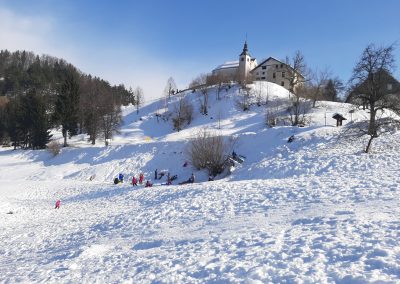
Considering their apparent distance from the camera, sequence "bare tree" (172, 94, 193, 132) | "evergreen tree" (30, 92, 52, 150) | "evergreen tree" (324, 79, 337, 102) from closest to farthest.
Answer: "evergreen tree" (30, 92, 52, 150) → "bare tree" (172, 94, 193, 132) → "evergreen tree" (324, 79, 337, 102)

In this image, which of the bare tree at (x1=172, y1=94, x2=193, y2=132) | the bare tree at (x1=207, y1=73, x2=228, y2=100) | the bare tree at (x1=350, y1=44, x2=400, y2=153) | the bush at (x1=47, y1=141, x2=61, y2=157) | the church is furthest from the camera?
the church

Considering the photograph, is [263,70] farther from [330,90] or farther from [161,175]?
[161,175]

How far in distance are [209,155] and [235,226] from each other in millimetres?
20411

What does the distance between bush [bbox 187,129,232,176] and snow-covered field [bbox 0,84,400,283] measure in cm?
167

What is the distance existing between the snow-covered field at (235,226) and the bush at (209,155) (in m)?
1.67

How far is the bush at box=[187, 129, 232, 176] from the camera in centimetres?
3269

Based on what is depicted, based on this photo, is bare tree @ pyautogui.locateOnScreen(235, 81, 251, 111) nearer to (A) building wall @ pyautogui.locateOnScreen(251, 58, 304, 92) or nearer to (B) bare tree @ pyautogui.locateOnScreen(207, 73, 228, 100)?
(B) bare tree @ pyautogui.locateOnScreen(207, 73, 228, 100)

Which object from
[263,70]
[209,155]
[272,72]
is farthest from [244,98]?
[209,155]

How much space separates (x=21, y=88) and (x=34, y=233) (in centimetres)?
10892

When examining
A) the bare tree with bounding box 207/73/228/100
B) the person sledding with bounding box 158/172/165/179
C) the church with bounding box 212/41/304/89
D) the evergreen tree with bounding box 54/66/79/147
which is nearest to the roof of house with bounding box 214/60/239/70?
the church with bounding box 212/41/304/89

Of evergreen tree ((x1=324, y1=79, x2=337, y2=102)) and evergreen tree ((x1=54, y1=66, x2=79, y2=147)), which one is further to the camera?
evergreen tree ((x1=324, y1=79, x2=337, y2=102))

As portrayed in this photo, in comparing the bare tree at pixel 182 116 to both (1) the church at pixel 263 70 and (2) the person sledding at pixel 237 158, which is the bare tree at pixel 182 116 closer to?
(1) the church at pixel 263 70

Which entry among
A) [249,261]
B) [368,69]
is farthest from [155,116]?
[249,261]

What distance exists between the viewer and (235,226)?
41.0ft
